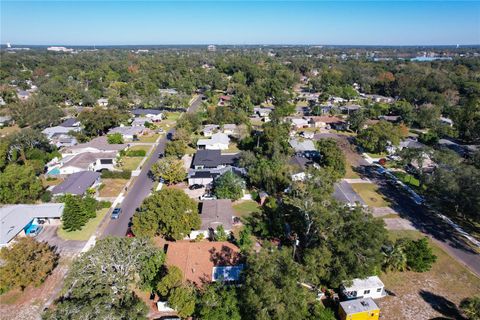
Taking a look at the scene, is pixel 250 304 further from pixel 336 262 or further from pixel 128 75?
pixel 128 75

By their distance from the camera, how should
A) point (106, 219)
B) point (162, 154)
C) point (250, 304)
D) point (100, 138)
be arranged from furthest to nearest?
point (100, 138), point (162, 154), point (106, 219), point (250, 304)

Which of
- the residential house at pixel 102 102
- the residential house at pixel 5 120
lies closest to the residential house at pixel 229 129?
→ the residential house at pixel 102 102

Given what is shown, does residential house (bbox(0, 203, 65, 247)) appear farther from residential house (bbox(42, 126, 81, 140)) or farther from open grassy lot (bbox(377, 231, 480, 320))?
open grassy lot (bbox(377, 231, 480, 320))

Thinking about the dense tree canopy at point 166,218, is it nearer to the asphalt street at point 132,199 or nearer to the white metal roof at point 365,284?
the asphalt street at point 132,199

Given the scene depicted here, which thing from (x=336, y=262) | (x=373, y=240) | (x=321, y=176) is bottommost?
(x=336, y=262)

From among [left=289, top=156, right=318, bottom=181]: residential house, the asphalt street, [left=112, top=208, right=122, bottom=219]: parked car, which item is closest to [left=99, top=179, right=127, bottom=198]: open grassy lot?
the asphalt street

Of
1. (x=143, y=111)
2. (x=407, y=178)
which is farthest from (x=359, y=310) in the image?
(x=143, y=111)

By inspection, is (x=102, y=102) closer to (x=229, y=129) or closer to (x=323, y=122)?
(x=229, y=129)

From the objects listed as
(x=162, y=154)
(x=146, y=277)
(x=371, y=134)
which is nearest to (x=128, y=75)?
(x=162, y=154)
